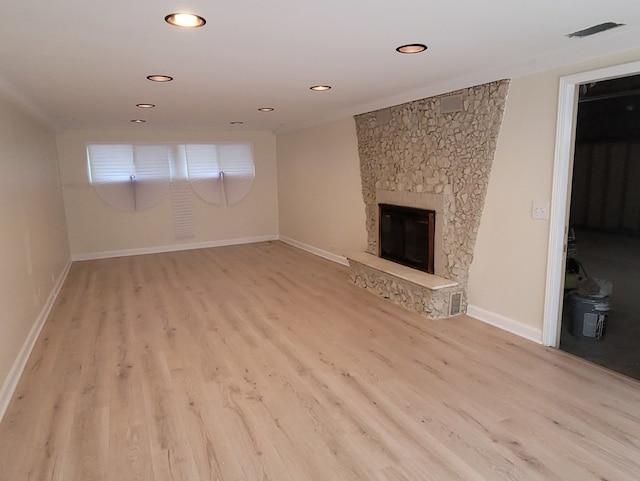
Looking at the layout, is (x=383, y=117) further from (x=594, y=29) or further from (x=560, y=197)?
(x=594, y=29)

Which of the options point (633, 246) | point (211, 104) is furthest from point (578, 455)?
point (633, 246)

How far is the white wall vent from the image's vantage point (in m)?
3.71

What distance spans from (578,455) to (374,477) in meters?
1.06

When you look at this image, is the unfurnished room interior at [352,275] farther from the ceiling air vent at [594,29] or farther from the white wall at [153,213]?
the white wall at [153,213]

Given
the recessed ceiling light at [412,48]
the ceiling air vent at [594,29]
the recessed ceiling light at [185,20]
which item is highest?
the ceiling air vent at [594,29]

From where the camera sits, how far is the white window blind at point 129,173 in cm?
663

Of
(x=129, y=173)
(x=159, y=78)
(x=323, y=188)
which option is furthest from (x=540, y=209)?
(x=129, y=173)

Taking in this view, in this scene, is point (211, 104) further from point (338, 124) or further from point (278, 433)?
point (278, 433)

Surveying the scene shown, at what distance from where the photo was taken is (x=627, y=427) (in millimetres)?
2262

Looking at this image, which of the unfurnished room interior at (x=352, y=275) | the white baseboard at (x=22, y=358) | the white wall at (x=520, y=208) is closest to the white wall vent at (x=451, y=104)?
the unfurnished room interior at (x=352, y=275)

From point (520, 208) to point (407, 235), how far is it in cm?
143

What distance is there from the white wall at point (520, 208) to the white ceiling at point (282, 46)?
0.22 meters

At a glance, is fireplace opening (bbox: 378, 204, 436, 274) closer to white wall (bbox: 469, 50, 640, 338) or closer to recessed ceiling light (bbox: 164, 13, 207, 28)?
white wall (bbox: 469, 50, 640, 338)

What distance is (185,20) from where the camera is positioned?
81.1 inches
